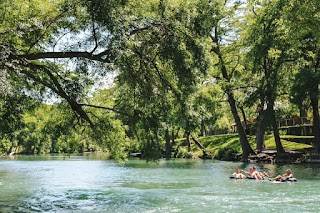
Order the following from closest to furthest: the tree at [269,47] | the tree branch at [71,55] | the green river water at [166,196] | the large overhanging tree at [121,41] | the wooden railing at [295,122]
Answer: the large overhanging tree at [121,41] → the tree branch at [71,55] → the green river water at [166,196] → the tree at [269,47] → the wooden railing at [295,122]

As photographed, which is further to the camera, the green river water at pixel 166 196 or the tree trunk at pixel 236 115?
the tree trunk at pixel 236 115

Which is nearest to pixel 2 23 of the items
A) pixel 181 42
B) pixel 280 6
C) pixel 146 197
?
pixel 181 42

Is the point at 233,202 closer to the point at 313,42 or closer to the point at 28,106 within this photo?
the point at 28,106

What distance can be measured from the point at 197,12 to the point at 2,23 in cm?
650

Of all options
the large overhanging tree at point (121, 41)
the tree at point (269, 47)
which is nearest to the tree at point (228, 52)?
the tree at point (269, 47)

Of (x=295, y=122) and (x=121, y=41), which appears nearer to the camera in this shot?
(x=121, y=41)

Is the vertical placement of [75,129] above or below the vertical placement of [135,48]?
below

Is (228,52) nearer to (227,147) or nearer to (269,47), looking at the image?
(269,47)

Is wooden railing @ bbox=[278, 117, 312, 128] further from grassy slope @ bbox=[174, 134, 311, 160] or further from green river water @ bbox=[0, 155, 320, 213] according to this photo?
green river water @ bbox=[0, 155, 320, 213]

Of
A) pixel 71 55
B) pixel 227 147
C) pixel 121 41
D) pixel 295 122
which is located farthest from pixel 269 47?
pixel 121 41

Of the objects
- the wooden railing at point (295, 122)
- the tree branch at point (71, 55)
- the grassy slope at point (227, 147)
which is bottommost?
the grassy slope at point (227, 147)

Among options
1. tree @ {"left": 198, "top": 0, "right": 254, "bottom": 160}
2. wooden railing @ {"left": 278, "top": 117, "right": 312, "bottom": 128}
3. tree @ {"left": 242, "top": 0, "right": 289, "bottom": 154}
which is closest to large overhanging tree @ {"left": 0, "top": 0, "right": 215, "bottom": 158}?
tree @ {"left": 242, "top": 0, "right": 289, "bottom": 154}

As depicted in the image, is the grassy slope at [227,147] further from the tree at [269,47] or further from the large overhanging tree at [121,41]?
the large overhanging tree at [121,41]

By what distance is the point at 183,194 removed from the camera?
66.6 feet
